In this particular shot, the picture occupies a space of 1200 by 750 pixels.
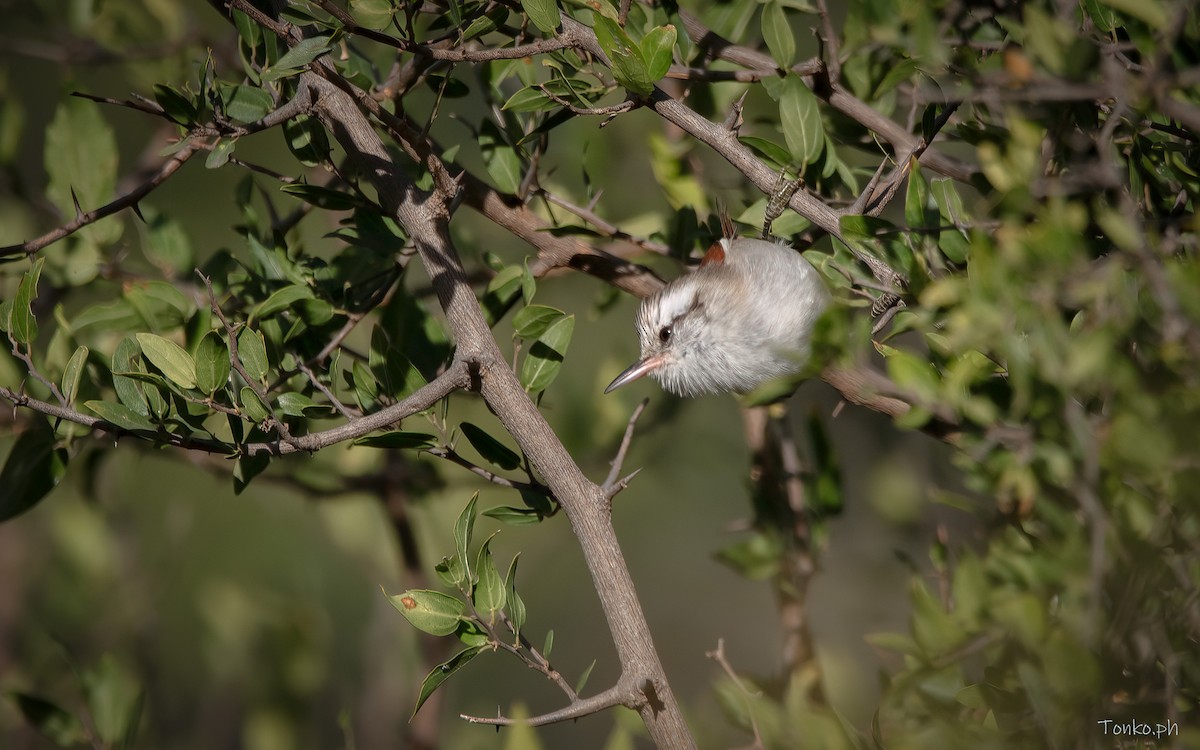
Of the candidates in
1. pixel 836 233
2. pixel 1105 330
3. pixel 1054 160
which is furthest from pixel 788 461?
pixel 1105 330

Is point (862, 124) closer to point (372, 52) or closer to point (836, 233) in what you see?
point (836, 233)

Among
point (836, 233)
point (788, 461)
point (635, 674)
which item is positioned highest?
point (836, 233)

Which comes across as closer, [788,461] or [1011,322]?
[1011,322]

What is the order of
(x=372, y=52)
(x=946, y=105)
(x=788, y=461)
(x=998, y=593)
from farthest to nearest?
1. (x=372, y=52)
2. (x=788, y=461)
3. (x=946, y=105)
4. (x=998, y=593)

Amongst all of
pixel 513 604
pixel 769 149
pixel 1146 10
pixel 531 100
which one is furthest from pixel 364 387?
pixel 1146 10

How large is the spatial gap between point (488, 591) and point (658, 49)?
0.99 m

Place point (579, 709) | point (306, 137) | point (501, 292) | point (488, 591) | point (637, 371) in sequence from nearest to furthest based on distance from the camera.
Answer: point (579, 709), point (488, 591), point (306, 137), point (501, 292), point (637, 371)

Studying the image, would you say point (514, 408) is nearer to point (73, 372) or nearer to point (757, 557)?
point (73, 372)

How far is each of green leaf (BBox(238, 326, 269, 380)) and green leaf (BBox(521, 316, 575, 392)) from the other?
51 centimetres

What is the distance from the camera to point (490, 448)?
1.96 meters

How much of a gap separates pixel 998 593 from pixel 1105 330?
0.52m

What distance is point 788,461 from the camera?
2.60m

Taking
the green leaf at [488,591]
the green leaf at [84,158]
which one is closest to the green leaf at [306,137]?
the green leaf at [84,158]

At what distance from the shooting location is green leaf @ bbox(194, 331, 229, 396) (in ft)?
5.43
